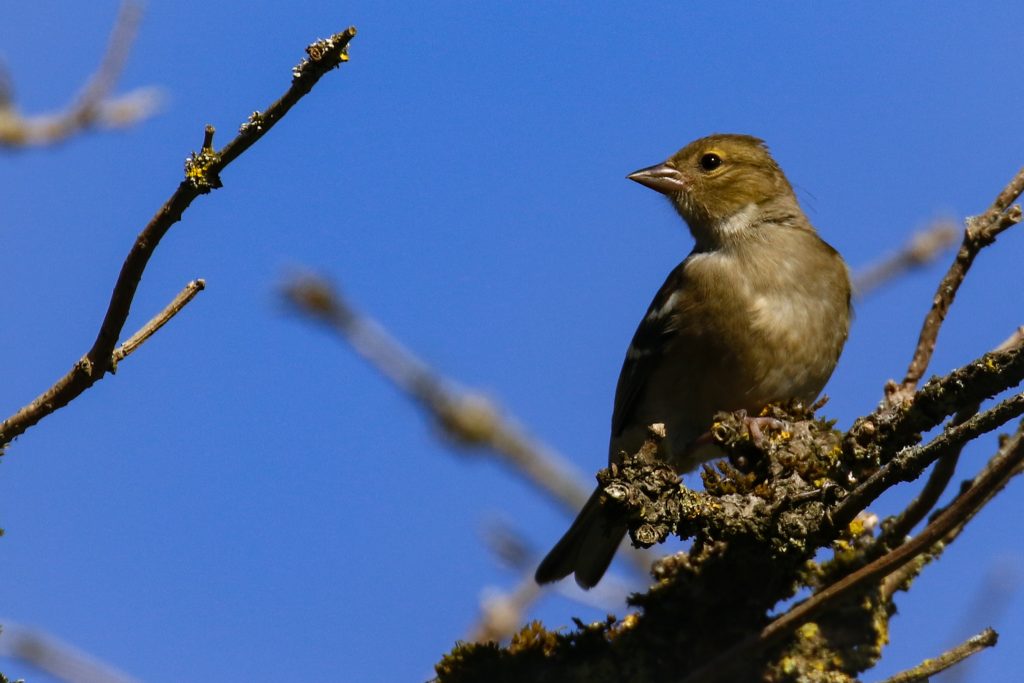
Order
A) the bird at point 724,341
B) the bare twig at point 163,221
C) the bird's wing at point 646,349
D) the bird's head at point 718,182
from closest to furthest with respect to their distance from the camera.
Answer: the bare twig at point 163,221 → the bird at point 724,341 → the bird's wing at point 646,349 → the bird's head at point 718,182

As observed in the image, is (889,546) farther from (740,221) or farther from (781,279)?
(740,221)

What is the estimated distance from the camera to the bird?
257 inches

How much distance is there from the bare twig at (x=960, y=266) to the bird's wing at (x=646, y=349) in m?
1.50

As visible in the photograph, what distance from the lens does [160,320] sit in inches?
118

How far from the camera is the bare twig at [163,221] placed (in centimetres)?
262

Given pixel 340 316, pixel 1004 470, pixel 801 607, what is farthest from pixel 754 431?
pixel 340 316

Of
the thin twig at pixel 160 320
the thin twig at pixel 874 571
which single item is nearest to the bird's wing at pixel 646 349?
the thin twig at pixel 874 571

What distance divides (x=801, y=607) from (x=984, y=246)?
1885 mm

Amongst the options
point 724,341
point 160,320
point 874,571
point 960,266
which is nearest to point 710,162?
point 724,341

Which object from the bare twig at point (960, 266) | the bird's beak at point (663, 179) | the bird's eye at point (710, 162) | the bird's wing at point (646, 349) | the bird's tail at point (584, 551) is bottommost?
the bird's tail at point (584, 551)

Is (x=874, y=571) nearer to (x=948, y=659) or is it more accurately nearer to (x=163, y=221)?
(x=948, y=659)

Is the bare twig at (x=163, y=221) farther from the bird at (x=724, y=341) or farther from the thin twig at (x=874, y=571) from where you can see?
the bird at (x=724, y=341)

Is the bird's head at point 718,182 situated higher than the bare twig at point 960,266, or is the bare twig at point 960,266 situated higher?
the bird's head at point 718,182

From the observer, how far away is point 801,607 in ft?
14.8
